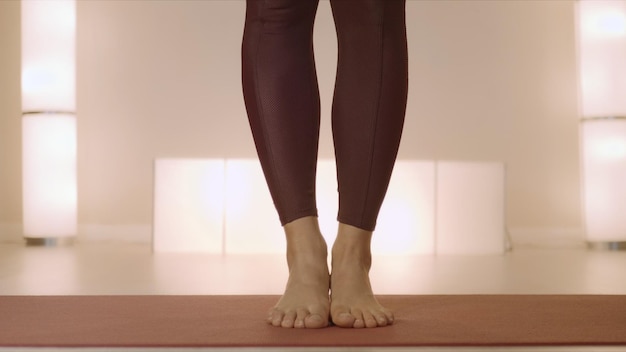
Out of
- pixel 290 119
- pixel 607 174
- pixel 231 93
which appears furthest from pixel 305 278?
pixel 231 93

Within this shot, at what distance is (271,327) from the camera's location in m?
1.23

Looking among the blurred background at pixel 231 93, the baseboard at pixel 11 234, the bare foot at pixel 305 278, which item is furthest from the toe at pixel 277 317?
the baseboard at pixel 11 234

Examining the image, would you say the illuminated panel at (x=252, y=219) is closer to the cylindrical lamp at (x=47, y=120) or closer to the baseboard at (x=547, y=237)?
the cylindrical lamp at (x=47, y=120)

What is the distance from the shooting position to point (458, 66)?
3.84 meters

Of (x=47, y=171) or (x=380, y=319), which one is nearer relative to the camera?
(x=380, y=319)

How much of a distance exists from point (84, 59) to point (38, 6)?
0.39m

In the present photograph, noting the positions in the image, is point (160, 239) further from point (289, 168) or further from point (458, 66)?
point (289, 168)

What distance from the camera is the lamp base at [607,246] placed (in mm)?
3449

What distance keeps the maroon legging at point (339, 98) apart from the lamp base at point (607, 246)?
238cm

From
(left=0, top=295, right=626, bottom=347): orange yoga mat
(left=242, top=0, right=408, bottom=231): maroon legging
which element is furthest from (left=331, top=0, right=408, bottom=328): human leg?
(left=0, top=295, right=626, bottom=347): orange yoga mat

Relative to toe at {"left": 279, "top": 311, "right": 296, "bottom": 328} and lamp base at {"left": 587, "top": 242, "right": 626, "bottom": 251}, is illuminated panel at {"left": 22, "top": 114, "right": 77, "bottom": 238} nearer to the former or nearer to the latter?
lamp base at {"left": 587, "top": 242, "right": 626, "bottom": 251}

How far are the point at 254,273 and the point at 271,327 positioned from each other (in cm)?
114

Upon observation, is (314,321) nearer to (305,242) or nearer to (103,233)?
(305,242)

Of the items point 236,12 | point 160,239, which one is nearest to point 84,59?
point 236,12
